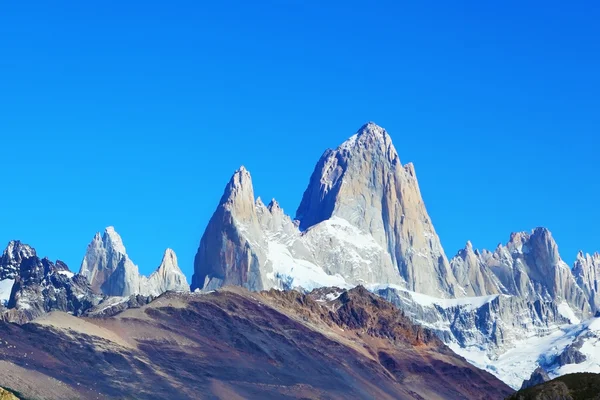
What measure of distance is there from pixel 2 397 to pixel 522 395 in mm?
49194

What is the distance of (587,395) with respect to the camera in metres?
152

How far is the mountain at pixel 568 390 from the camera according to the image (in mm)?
150375

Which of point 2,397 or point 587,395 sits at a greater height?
point 587,395

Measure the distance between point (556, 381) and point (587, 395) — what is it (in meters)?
3.08

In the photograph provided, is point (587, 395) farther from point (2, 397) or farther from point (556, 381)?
point (2, 397)

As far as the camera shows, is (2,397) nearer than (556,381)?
Yes

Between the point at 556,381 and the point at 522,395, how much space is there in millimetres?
3474

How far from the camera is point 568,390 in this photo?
152m

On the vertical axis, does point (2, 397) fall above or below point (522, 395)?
below

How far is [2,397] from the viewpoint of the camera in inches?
5226

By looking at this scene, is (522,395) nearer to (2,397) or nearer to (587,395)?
(587,395)

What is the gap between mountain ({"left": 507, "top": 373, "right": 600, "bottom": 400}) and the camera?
15038cm

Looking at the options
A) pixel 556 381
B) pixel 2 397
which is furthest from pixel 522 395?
pixel 2 397

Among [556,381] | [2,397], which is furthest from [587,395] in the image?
[2,397]
